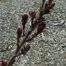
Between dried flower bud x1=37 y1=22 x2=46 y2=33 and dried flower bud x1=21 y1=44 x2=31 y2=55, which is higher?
dried flower bud x1=37 y1=22 x2=46 y2=33

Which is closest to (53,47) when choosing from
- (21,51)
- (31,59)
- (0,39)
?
(31,59)

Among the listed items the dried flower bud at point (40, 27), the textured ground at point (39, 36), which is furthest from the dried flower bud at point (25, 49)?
the textured ground at point (39, 36)

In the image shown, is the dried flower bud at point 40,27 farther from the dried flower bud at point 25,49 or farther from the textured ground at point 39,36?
the textured ground at point 39,36

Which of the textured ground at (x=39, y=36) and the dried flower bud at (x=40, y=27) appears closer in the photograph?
the dried flower bud at (x=40, y=27)

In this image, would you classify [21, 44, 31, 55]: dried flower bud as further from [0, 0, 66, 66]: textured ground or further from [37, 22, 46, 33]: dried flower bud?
[0, 0, 66, 66]: textured ground

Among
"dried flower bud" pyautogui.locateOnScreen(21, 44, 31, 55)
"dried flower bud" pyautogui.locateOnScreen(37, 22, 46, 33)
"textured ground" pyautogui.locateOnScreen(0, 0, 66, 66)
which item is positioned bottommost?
"textured ground" pyautogui.locateOnScreen(0, 0, 66, 66)

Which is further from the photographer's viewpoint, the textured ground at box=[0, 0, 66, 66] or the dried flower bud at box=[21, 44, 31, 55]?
the textured ground at box=[0, 0, 66, 66]

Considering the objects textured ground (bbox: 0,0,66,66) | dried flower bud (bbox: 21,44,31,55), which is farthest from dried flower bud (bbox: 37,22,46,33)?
textured ground (bbox: 0,0,66,66)

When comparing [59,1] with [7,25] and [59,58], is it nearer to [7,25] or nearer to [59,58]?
[7,25]

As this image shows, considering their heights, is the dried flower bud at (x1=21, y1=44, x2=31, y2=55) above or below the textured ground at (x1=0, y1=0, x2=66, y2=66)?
above
